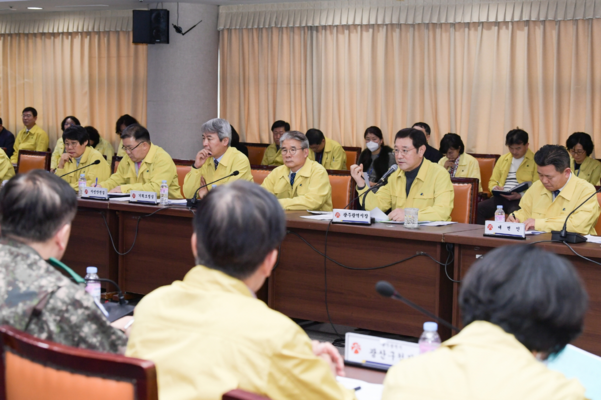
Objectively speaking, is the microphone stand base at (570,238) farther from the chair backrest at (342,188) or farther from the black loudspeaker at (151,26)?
the black loudspeaker at (151,26)

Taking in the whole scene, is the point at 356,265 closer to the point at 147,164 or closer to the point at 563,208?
the point at 563,208

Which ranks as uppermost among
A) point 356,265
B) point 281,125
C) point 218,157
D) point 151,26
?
point 151,26

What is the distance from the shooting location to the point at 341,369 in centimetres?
140

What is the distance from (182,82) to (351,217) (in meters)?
4.17

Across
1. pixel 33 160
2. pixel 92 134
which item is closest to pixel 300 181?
pixel 33 160

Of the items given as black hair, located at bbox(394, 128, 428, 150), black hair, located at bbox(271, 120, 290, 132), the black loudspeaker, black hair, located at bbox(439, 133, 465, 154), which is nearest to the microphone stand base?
black hair, located at bbox(394, 128, 428, 150)

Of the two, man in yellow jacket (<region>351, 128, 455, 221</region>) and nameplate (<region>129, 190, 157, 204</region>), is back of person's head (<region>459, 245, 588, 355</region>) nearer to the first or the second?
man in yellow jacket (<region>351, 128, 455, 221</region>)

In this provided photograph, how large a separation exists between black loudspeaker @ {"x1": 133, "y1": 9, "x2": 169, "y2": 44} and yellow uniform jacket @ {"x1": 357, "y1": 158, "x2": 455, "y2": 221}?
3.60 m

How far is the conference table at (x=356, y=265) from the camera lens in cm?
314

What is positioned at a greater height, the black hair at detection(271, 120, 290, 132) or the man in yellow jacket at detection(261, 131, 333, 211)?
the black hair at detection(271, 120, 290, 132)

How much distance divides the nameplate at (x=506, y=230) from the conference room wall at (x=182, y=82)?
457 cm

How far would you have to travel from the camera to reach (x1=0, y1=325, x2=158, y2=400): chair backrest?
1076mm

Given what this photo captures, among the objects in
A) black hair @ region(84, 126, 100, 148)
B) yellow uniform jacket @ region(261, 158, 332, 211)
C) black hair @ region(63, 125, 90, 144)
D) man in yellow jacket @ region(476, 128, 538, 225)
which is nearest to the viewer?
yellow uniform jacket @ region(261, 158, 332, 211)

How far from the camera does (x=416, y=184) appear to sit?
4039 mm
